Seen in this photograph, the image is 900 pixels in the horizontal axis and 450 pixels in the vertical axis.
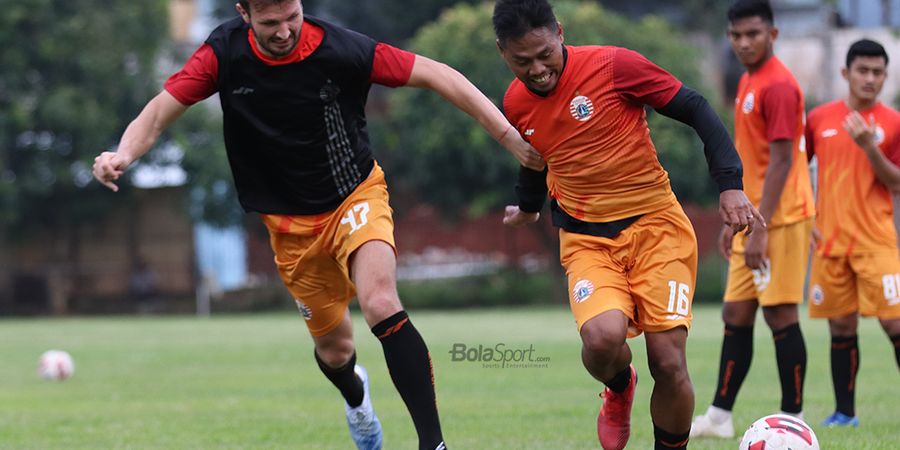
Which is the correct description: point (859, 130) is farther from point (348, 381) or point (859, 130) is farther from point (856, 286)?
point (348, 381)

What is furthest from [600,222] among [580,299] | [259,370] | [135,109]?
[135,109]

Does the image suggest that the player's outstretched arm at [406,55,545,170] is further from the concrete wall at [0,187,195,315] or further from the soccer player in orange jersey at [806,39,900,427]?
the concrete wall at [0,187,195,315]

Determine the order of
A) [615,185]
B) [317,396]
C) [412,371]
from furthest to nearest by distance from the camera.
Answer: [317,396] < [615,185] < [412,371]

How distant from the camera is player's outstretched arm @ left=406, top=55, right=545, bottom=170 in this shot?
6.12m

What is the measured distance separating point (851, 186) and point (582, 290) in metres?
3.28

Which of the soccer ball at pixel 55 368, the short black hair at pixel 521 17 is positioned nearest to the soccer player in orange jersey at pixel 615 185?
the short black hair at pixel 521 17

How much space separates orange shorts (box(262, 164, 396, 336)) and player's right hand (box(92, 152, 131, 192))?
90cm

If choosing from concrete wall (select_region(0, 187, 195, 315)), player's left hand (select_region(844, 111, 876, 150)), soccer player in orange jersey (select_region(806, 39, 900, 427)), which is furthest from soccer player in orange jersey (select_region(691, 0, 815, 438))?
concrete wall (select_region(0, 187, 195, 315))

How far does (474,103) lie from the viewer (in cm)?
615

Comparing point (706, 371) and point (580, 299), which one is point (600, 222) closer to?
point (580, 299)

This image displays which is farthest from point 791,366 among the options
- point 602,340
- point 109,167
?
point 109,167

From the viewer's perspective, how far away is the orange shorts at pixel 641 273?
19.6 ft

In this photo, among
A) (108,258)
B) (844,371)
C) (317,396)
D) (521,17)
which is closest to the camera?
(521,17)

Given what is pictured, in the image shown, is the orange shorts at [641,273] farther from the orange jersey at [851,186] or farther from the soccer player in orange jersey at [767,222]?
the orange jersey at [851,186]
